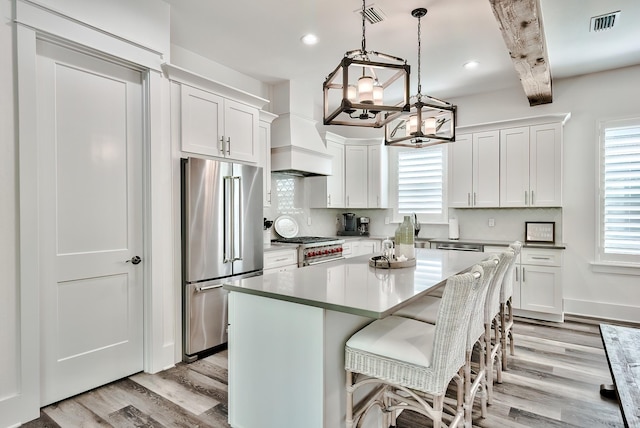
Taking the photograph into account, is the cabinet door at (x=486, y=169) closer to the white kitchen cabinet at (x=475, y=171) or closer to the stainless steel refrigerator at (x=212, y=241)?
the white kitchen cabinet at (x=475, y=171)

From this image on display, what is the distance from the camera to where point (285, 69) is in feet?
13.8

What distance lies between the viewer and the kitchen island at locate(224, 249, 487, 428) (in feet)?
5.46

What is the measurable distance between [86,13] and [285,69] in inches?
86.1

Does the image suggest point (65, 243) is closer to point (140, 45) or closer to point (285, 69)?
point (140, 45)

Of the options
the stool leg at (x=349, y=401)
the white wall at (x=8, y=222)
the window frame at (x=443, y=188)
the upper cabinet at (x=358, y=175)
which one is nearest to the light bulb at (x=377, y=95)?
the stool leg at (x=349, y=401)

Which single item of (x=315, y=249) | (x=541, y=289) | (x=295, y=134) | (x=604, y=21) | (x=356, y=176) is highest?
(x=604, y=21)

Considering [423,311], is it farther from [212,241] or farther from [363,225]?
[363,225]

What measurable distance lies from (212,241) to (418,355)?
2195 millimetres

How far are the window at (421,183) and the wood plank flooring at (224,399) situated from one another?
8.15ft

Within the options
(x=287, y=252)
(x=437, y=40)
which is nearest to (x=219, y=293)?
(x=287, y=252)

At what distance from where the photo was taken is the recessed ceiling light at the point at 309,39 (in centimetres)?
340

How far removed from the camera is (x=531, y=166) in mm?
4422

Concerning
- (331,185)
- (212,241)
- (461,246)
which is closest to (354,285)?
(212,241)

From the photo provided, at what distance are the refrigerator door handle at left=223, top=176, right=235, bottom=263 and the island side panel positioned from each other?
135 centimetres
